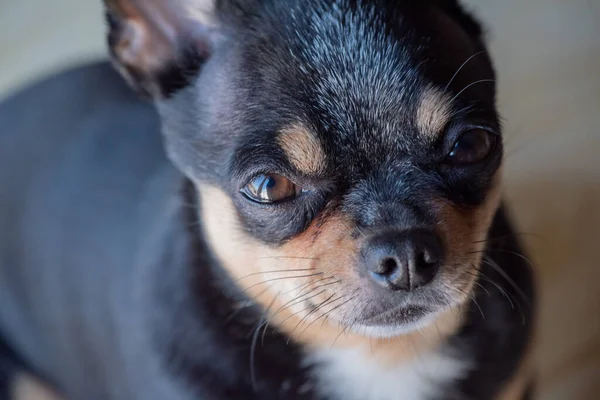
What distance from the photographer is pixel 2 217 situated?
2.03 m

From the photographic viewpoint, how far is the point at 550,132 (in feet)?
7.91

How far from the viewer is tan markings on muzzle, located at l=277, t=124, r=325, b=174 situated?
48.4 inches

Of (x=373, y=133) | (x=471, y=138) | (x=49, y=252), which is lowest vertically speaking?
(x=49, y=252)

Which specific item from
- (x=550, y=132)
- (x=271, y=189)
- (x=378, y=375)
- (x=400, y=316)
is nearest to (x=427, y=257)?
(x=400, y=316)

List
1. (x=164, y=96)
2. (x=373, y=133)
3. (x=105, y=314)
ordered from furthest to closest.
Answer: (x=105, y=314)
(x=164, y=96)
(x=373, y=133)

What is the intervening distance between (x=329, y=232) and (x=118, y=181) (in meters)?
0.75

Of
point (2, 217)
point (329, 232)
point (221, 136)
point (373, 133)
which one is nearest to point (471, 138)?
point (373, 133)

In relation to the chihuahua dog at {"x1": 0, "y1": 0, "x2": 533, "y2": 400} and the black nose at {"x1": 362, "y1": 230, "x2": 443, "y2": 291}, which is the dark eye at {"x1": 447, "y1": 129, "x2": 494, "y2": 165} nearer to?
the chihuahua dog at {"x1": 0, "y1": 0, "x2": 533, "y2": 400}

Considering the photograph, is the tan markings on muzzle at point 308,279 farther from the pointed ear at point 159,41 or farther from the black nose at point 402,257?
the pointed ear at point 159,41

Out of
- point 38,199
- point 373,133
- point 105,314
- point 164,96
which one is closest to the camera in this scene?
point 373,133

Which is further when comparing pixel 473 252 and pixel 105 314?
pixel 105 314

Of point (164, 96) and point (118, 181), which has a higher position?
point (164, 96)

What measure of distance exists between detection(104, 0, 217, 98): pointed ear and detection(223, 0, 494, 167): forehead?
0.17 metres

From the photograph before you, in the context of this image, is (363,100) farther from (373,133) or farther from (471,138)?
(471,138)
